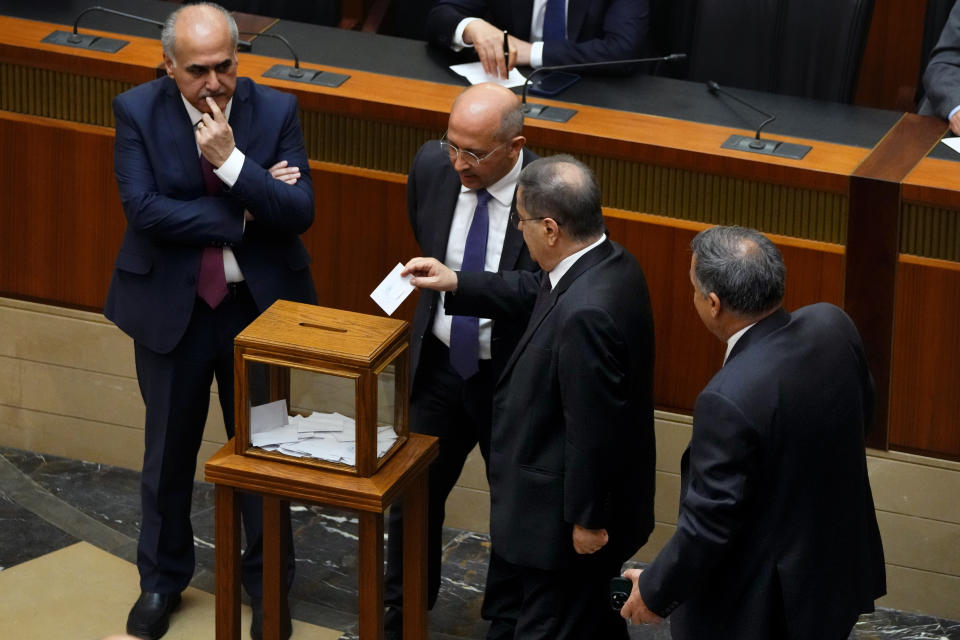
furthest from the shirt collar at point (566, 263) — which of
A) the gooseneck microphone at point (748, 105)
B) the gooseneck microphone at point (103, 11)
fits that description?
the gooseneck microphone at point (103, 11)

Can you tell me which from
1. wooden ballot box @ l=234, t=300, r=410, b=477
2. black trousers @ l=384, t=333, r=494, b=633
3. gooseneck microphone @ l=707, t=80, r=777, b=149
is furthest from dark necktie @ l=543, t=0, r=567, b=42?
wooden ballot box @ l=234, t=300, r=410, b=477

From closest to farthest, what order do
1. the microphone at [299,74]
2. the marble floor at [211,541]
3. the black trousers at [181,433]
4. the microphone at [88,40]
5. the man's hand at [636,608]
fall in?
1. the man's hand at [636,608]
2. the black trousers at [181,433]
3. the marble floor at [211,541]
4. the microphone at [299,74]
5. the microphone at [88,40]

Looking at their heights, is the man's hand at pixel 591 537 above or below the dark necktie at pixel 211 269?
below

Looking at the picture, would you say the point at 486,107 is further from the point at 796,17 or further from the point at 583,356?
the point at 796,17

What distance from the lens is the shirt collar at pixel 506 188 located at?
2.56 metres

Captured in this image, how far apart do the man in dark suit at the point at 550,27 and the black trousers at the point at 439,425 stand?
2.66ft

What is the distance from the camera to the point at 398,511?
273 centimetres

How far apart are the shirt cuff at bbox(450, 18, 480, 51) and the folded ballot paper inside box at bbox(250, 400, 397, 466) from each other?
45.9 inches

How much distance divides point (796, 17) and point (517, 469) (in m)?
1.54

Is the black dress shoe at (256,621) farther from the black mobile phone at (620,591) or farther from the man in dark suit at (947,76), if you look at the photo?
the man in dark suit at (947,76)

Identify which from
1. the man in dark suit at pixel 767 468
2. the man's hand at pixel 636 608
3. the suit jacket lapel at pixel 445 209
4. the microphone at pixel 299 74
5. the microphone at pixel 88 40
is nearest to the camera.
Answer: the man in dark suit at pixel 767 468

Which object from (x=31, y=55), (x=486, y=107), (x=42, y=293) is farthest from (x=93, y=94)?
(x=486, y=107)

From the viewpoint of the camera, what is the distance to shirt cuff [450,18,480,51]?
10.6ft

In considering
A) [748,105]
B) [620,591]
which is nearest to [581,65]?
[748,105]
